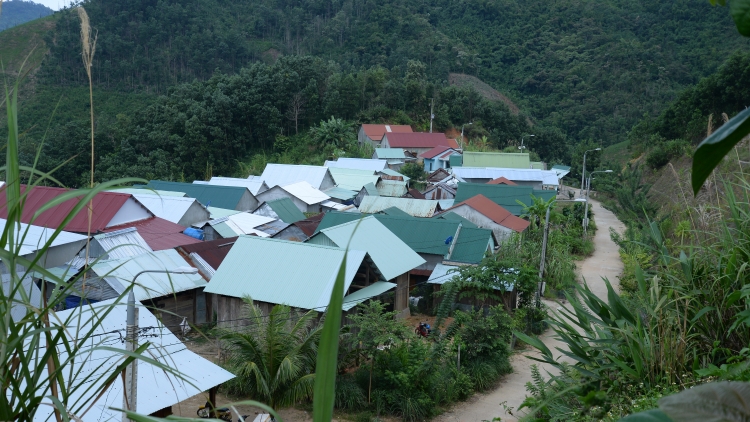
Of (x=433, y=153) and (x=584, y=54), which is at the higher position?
(x=584, y=54)

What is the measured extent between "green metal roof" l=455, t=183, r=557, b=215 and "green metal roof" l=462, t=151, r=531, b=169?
772cm

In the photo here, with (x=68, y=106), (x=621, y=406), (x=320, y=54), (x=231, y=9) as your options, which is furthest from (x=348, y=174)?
(x=231, y=9)

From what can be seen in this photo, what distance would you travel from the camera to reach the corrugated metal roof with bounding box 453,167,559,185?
26219 millimetres

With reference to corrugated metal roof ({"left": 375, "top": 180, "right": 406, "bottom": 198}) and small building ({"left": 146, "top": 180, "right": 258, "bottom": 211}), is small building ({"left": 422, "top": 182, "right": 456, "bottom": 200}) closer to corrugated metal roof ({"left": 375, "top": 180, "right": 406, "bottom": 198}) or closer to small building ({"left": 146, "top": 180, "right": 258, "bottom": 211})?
corrugated metal roof ({"left": 375, "top": 180, "right": 406, "bottom": 198})

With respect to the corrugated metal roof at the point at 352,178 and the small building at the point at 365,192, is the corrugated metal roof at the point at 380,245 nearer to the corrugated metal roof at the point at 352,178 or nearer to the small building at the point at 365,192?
the small building at the point at 365,192

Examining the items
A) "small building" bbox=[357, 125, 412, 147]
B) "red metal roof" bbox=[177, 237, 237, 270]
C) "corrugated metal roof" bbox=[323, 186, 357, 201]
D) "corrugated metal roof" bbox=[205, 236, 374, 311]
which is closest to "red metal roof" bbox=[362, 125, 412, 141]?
"small building" bbox=[357, 125, 412, 147]

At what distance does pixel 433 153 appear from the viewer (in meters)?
31.7

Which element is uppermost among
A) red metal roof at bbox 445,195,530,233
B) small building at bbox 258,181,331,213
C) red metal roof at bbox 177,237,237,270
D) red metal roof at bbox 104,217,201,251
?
small building at bbox 258,181,331,213

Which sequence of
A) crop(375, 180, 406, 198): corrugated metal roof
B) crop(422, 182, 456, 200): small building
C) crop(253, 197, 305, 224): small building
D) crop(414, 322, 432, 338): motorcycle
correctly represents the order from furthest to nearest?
crop(422, 182, 456, 200): small building < crop(375, 180, 406, 198): corrugated metal roof < crop(253, 197, 305, 224): small building < crop(414, 322, 432, 338): motorcycle

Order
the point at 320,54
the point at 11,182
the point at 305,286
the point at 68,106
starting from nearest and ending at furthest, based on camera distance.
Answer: the point at 11,182
the point at 305,286
the point at 68,106
the point at 320,54

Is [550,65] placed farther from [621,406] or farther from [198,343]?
[621,406]

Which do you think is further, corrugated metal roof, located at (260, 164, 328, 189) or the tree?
corrugated metal roof, located at (260, 164, 328, 189)

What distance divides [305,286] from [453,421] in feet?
11.5

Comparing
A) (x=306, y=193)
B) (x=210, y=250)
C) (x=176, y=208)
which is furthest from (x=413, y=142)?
(x=210, y=250)
